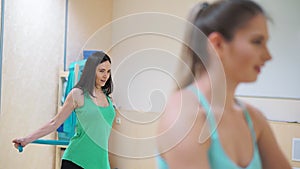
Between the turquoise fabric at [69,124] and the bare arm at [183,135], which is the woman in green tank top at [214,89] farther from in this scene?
the turquoise fabric at [69,124]

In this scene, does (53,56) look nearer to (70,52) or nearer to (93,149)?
(70,52)

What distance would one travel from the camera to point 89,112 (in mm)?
1877

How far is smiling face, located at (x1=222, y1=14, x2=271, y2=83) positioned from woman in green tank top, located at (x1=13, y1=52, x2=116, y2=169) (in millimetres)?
1359

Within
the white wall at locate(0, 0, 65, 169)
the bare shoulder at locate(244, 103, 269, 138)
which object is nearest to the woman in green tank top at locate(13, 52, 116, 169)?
the white wall at locate(0, 0, 65, 169)

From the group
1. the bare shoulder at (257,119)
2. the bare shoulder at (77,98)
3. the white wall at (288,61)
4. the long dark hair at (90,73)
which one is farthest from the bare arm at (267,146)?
the white wall at (288,61)

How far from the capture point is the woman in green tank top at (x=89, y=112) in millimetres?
1882

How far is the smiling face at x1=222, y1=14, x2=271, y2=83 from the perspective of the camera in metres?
0.50

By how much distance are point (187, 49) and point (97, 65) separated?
1.38m

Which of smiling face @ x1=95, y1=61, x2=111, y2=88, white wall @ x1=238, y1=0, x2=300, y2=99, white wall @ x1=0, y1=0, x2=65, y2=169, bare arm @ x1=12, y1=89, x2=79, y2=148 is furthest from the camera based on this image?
white wall @ x1=0, y1=0, x2=65, y2=169

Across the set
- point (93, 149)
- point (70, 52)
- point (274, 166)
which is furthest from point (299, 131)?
point (274, 166)

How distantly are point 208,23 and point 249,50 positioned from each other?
65mm

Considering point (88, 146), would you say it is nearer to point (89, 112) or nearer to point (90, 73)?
point (89, 112)

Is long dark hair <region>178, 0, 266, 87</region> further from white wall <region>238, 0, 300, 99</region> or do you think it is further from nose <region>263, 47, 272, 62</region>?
white wall <region>238, 0, 300, 99</region>

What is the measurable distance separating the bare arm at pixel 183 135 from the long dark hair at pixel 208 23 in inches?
2.1
